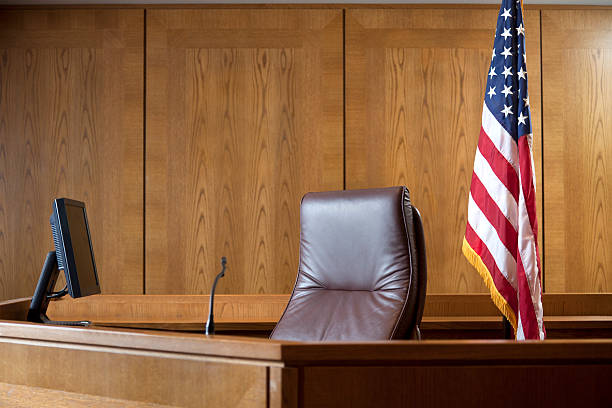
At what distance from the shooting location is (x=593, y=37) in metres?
3.27

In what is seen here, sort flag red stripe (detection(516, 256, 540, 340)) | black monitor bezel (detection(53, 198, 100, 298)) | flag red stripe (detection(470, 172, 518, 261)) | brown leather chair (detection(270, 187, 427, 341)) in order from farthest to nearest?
flag red stripe (detection(470, 172, 518, 261)) → flag red stripe (detection(516, 256, 540, 340)) → brown leather chair (detection(270, 187, 427, 341)) → black monitor bezel (detection(53, 198, 100, 298))

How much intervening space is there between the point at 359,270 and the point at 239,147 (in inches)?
65.2

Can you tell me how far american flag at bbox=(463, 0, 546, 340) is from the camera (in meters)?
2.22

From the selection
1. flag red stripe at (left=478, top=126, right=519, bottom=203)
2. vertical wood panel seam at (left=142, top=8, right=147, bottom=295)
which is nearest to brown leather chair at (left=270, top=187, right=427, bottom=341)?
flag red stripe at (left=478, top=126, right=519, bottom=203)

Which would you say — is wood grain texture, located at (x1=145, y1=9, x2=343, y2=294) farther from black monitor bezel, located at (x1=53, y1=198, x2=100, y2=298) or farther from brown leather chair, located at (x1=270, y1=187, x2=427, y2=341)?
black monitor bezel, located at (x1=53, y1=198, x2=100, y2=298)

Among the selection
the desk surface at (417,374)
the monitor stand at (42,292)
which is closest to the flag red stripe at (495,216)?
the desk surface at (417,374)

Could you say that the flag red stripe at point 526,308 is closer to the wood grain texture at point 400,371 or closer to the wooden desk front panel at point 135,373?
the wood grain texture at point 400,371

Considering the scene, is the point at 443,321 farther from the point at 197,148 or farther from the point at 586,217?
the point at 197,148

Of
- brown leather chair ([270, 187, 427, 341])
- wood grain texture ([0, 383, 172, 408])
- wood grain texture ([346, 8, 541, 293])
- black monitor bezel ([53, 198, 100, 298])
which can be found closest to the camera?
wood grain texture ([0, 383, 172, 408])

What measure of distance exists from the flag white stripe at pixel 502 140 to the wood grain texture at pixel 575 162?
1037mm

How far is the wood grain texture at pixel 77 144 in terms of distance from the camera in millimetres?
3252

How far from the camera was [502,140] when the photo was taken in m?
2.37

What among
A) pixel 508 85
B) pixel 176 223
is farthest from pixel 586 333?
pixel 176 223

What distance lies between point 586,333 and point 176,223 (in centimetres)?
239
